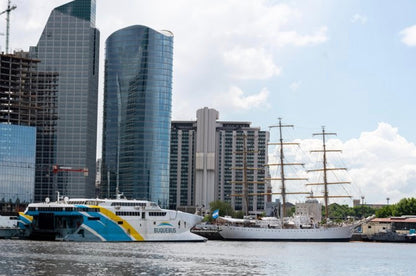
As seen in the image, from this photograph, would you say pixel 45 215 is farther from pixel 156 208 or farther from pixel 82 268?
pixel 82 268

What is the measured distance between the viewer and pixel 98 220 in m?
135

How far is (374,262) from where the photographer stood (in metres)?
111

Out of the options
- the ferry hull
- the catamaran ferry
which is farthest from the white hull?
the catamaran ferry

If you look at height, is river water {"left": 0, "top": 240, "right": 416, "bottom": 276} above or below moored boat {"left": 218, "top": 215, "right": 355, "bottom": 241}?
below

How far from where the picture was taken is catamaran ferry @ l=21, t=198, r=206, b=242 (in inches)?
5300

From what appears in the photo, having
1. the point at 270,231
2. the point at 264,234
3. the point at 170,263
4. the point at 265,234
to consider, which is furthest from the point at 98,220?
the point at 270,231

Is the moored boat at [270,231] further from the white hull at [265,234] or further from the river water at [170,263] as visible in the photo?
the river water at [170,263]

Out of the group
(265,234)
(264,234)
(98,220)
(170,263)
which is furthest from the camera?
→ (265,234)

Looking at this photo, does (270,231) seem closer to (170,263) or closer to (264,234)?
(264,234)

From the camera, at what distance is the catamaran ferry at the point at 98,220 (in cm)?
13462

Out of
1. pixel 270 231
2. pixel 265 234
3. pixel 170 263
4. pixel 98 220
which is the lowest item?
pixel 170 263

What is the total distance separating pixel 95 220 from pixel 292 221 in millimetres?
76461

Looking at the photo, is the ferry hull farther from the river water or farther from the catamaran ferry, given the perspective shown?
the river water

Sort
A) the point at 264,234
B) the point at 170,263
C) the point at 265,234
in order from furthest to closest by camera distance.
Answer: the point at 265,234
the point at 264,234
the point at 170,263
